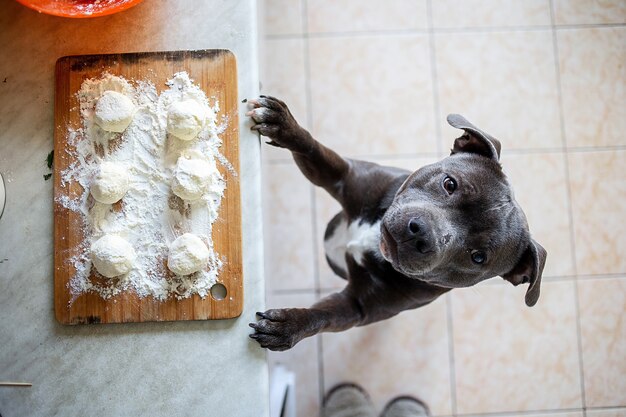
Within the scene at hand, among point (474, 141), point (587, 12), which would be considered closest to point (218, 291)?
point (474, 141)

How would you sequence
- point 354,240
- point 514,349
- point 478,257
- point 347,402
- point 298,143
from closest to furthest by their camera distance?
point 478,257 < point 298,143 < point 354,240 < point 347,402 < point 514,349

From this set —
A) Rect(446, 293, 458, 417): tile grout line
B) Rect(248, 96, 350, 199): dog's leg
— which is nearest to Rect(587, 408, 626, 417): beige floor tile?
Rect(446, 293, 458, 417): tile grout line

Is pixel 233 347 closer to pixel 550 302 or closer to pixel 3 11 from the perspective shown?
pixel 3 11

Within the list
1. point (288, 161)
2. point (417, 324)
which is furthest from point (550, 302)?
point (288, 161)

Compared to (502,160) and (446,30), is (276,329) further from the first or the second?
(446,30)

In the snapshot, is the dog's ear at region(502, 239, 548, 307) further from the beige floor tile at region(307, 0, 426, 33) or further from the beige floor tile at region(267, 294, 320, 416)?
the beige floor tile at region(307, 0, 426, 33)

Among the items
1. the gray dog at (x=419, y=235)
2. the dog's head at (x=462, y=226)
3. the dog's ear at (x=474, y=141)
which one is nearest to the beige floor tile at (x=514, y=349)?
the gray dog at (x=419, y=235)

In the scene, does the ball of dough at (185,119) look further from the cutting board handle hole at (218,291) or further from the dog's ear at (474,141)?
the dog's ear at (474,141)
